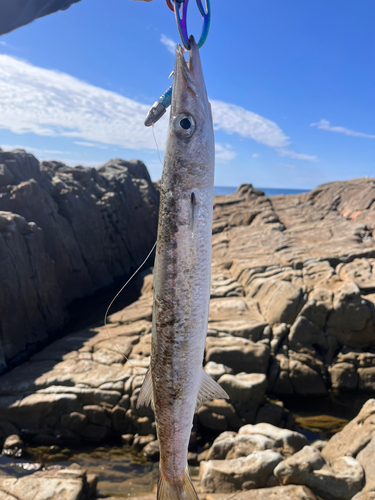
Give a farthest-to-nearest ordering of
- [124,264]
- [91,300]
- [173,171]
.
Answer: [124,264] → [91,300] → [173,171]

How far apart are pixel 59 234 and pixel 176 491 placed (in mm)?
16282

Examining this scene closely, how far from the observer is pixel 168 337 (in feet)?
6.68

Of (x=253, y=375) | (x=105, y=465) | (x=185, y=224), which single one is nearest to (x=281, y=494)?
(x=253, y=375)

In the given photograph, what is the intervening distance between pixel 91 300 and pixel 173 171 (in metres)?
16.6

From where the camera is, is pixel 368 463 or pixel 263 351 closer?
pixel 368 463

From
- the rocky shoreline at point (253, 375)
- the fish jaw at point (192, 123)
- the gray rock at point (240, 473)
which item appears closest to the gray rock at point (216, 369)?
the rocky shoreline at point (253, 375)

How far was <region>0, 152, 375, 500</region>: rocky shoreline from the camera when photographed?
582 centimetres

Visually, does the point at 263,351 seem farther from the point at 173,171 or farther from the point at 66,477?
the point at 173,171

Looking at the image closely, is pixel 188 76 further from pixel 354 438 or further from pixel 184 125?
pixel 354 438

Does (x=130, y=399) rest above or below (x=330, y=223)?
below

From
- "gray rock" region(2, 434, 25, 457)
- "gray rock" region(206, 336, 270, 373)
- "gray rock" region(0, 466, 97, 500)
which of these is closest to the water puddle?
"gray rock" region(2, 434, 25, 457)

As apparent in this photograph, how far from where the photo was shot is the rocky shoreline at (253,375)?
582 centimetres

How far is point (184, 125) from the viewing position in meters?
1.94

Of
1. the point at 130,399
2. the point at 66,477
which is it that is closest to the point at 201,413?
the point at 130,399
